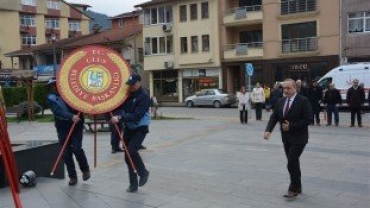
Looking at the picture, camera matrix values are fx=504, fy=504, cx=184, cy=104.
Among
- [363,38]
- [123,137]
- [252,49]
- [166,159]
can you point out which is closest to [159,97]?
[252,49]

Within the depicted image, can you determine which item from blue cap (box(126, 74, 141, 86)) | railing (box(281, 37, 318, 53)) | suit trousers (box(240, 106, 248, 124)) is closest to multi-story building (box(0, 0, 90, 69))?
railing (box(281, 37, 318, 53))

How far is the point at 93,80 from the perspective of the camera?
814 centimetres

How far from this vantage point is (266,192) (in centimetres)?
740

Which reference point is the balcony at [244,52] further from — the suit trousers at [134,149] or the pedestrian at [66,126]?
the suit trousers at [134,149]

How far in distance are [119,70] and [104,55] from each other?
0.37 m

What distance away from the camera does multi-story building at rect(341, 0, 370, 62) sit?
35750 millimetres

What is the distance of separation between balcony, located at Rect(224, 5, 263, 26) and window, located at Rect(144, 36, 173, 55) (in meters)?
7.08

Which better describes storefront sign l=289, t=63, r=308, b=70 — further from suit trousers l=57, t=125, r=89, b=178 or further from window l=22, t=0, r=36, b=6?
window l=22, t=0, r=36, b=6

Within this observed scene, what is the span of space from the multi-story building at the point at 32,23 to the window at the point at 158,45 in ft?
66.8

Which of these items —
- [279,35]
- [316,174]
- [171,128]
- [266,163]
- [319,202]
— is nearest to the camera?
[319,202]

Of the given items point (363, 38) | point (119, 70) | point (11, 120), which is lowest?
point (11, 120)

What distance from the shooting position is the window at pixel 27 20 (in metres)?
70.3

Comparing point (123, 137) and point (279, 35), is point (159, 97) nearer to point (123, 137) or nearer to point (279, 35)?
point (279, 35)

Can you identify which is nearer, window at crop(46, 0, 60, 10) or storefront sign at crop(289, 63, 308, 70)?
storefront sign at crop(289, 63, 308, 70)
